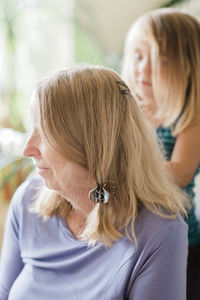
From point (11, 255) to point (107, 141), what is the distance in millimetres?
491

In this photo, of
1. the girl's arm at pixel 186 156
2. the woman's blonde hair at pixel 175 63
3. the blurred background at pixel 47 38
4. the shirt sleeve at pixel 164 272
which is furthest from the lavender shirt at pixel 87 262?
the blurred background at pixel 47 38

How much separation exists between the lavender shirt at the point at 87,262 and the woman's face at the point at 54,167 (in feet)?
0.51

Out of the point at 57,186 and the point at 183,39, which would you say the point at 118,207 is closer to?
the point at 57,186

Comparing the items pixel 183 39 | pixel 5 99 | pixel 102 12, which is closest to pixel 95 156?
pixel 183 39

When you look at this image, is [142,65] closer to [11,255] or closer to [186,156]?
[186,156]

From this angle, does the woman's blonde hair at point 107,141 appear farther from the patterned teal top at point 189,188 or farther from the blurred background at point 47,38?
the blurred background at point 47,38

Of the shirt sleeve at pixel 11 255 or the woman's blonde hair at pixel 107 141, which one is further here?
the shirt sleeve at pixel 11 255

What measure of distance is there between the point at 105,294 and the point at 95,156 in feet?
1.09

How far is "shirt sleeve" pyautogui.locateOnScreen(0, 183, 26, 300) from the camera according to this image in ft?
3.57

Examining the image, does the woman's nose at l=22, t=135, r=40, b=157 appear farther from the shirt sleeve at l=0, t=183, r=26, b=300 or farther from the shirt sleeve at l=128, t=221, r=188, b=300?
the shirt sleeve at l=128, t=221, r=188, b=300

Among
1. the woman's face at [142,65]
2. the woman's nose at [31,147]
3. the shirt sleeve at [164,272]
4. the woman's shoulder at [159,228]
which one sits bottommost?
the shirt sleeve at [164,272]

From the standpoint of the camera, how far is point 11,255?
43.0 inches

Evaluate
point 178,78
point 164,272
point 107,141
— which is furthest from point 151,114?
point 164,272

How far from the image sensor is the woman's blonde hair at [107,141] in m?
0.85
